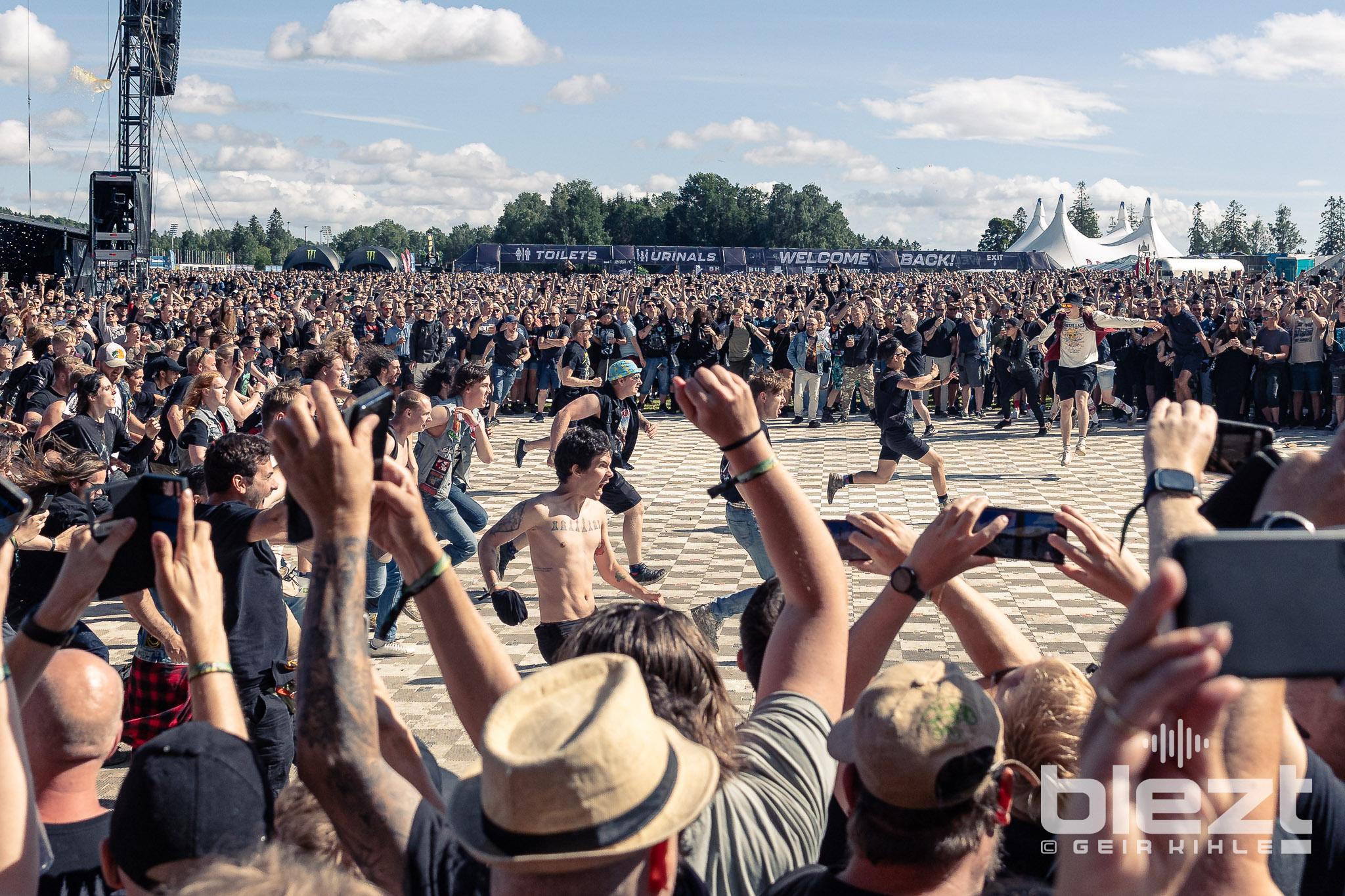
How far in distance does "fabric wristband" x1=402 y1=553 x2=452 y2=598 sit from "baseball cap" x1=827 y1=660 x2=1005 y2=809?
847mm

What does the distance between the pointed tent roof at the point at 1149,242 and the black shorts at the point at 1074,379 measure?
65691 mm


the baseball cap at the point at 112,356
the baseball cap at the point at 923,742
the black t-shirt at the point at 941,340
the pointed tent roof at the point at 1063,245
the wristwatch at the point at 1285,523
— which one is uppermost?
the pointed tent roof at the point at 1063,245

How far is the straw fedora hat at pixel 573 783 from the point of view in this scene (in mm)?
1455

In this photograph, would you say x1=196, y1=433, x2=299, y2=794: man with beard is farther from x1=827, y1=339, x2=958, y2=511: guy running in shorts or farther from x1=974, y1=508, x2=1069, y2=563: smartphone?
x1=827, y1=339, x2=958, y2=511: guy running in shorts

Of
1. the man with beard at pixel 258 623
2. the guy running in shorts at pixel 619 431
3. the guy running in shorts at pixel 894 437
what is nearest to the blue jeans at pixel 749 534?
the guy running in shorts at pixel 619 431

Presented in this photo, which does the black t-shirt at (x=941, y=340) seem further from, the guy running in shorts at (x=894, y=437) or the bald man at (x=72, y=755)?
the bald man at (x=72, y=755)

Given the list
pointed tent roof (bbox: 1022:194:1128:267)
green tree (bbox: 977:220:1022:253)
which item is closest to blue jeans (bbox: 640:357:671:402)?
pointed tent roof (bbox: 1022:194:1128:267)

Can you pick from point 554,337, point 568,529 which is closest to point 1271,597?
point 568,529

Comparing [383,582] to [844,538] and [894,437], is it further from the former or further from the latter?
[894,437]

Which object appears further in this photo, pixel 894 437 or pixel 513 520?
pixel 894 437

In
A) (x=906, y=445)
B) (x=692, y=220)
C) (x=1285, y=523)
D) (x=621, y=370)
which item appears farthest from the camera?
(x=692, y=220)

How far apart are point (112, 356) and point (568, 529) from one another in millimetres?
5662

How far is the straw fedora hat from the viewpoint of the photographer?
4.77 ft

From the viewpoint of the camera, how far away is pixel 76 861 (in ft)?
7.86
